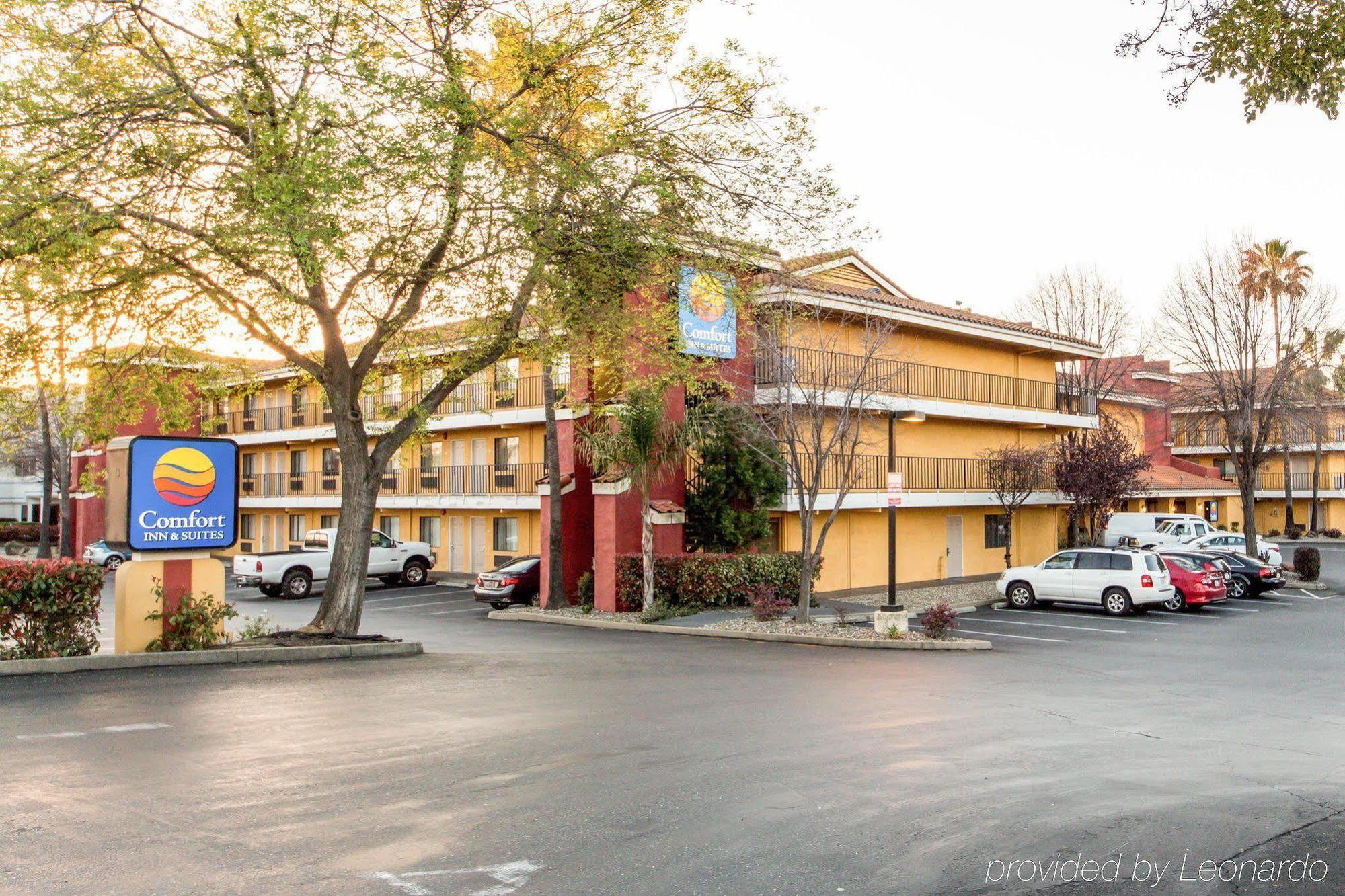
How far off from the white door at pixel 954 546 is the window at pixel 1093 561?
6888 mm

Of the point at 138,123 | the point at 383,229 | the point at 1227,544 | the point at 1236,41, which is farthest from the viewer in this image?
the point at 1227,544

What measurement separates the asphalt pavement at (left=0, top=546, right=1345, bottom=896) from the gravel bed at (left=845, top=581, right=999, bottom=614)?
12409 millimetres

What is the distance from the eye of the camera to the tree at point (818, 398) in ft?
71.5

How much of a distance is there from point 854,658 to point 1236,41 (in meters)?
11.1

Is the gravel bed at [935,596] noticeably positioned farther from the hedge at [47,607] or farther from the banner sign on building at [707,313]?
the hedge at [47,607]

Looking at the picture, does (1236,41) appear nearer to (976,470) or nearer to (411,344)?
(411,344)

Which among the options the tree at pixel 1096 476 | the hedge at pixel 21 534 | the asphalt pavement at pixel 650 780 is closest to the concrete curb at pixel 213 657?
the asphalt pavement at pixel 650 780

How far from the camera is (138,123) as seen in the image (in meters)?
13.6

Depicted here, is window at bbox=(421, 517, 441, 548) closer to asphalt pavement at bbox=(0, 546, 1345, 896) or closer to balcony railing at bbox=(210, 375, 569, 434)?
balcony railing at bbox=(210, 375, 569, 434)

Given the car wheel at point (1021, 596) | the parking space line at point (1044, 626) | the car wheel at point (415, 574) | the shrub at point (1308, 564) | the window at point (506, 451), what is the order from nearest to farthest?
the parking space line at point (1044, 626) → the car wheel at point (1021, 596) → the shrub at point (1308, 564) → the car wheel at point (415, 574) → the window at point (506, 451)

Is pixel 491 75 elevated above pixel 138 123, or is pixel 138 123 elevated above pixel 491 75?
pixel 491 75

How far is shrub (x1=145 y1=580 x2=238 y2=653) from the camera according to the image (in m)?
13.7

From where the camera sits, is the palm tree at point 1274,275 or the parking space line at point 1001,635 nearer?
the parking space line at point 1001,635

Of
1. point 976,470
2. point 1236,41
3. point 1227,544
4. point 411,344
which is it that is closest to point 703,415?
point 411,344
